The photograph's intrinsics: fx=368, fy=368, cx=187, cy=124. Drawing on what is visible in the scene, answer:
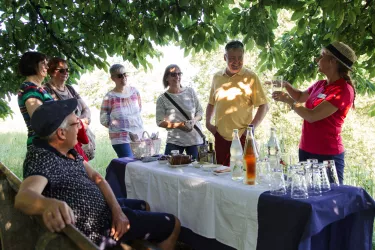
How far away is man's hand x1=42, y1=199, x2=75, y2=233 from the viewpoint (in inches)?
58.5

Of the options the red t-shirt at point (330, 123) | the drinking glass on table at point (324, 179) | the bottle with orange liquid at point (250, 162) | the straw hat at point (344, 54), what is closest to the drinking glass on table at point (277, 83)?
the red t-shirt at point (330, 123)

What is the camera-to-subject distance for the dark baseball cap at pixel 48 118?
6.52 ft

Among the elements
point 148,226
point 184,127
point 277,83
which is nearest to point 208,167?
point 148,226

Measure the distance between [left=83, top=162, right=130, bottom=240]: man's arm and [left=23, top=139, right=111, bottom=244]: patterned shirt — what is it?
0.04m

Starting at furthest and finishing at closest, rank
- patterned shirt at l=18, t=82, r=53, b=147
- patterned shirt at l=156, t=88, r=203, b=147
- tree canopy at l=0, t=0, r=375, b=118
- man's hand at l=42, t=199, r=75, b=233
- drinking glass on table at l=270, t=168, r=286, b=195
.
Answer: patterned shirt at l=156, t=88, r=203, b=147
tree canopy at l=0, t=0, r=375, b=118
patterned shirt at l=18, t=82, r=53, b=147
drinking glass on table at l=270, t=168, r=286, b=195
man's hand at l=42, t=199, r=75, b=233

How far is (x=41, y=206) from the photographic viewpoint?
167 cm

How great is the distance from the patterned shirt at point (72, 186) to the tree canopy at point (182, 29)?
5.47 feet

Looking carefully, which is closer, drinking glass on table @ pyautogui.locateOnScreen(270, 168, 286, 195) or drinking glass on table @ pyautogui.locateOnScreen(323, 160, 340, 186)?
drinking glass on table @ pyautogui.locateOnScreen(270, 168, 286, 195)

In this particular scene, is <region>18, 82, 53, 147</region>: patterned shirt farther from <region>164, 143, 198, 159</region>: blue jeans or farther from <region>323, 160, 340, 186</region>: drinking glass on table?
<region>323, 160, 340, 186</region>: drinking glass on table

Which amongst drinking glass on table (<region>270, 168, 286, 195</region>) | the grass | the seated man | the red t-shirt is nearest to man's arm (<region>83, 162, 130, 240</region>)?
the seated man

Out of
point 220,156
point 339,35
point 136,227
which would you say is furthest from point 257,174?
point 339,35

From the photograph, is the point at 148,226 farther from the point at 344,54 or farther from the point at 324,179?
the point at 344,54

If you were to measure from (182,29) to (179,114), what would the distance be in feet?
3.16

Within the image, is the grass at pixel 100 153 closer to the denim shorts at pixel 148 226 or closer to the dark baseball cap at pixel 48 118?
the denim shorts at pixel 148 226
